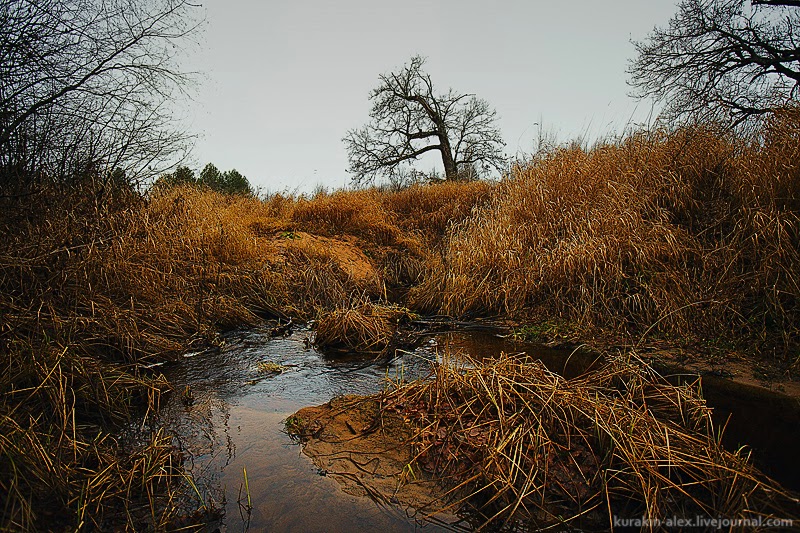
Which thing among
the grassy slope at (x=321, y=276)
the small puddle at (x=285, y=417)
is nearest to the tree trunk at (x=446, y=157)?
the grassy slope at (x=321, y=276)

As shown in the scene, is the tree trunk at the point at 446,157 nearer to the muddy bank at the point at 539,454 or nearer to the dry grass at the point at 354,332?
the dry grass at the point at 354,332

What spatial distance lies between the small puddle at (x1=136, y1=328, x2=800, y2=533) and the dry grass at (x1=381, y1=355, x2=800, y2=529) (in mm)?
432

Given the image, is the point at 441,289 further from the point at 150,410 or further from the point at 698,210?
the point at 150,410

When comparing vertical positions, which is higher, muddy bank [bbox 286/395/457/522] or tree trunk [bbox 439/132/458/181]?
tree trunk [bbox 439/132/458/181]

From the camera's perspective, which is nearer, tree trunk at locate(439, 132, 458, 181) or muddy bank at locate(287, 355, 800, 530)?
muddy bank at locate(287, 355, 800, 530)

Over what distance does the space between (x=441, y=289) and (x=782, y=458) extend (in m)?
5.17

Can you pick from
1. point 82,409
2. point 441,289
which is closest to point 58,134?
point 82,409

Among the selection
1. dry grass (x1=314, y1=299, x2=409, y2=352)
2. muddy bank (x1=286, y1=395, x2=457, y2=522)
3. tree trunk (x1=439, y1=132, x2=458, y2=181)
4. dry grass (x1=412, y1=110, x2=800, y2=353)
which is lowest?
muddy bank (x1=286, y1=395, x2=457, y2=522)

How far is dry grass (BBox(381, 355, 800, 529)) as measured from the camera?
261 centimetres

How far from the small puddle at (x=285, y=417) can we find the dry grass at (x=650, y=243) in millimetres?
1044

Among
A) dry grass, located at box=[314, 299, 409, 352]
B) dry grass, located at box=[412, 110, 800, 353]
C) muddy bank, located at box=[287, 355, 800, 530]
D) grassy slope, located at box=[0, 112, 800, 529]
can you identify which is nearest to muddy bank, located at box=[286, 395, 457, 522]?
muddy bank, located at box=[287, 355, 800, 530]

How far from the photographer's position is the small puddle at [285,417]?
2.71 m

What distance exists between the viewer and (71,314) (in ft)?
14.4

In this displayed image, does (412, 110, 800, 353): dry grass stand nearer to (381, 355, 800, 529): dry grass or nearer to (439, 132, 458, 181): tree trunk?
(381, 355, 800, 529): dry grass
